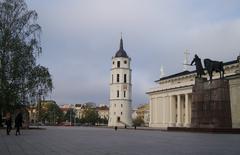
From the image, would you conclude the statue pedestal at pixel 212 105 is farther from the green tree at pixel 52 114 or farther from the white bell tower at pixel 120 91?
the green tree at pixel 52 114

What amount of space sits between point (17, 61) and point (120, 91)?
99889mm

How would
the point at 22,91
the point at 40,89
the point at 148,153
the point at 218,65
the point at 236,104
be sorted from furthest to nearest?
1. the point at 236,104
2. the point at 40,89
3. the point at 22,91
4. the point at 218,65
5. the point at 148,153

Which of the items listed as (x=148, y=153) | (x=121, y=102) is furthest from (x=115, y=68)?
(x=148, y=153)

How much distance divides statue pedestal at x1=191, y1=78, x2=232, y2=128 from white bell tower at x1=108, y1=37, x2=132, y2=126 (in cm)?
10627

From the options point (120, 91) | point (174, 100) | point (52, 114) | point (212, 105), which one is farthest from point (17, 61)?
point (52, 114)

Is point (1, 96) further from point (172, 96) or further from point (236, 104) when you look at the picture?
point (172, 96)

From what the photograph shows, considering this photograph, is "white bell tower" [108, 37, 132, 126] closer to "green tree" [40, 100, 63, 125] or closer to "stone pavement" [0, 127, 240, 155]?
"green tree" [40, 100, 63, 125]

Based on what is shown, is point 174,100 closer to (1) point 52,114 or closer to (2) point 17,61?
(2) point 17,61

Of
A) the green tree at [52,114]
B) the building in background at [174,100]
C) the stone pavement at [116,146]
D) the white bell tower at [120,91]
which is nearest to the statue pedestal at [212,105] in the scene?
the stone pavement at [116,146]

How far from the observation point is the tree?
46.1 m

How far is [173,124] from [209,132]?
69.3m

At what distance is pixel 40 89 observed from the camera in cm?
5138

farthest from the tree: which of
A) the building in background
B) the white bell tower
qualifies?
the white bell tower

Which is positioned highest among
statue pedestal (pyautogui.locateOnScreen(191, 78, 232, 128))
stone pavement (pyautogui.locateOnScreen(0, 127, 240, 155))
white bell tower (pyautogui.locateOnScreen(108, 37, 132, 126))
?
white bell tower (pyautogui.locateOnScreen(108, 37, 132, 126))
